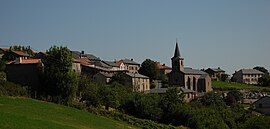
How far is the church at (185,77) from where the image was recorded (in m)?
130

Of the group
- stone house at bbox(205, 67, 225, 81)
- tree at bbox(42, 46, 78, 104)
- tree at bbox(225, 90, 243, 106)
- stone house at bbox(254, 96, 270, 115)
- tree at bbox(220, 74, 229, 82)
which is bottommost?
stone house at bbox(254, 96, 270, 115)

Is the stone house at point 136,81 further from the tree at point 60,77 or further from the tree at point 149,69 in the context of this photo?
the tree at point 60,77

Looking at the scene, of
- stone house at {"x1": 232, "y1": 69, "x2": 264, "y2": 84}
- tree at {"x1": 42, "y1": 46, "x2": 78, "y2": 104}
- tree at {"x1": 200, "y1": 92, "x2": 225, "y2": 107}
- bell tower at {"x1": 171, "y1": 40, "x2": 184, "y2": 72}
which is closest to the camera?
tree at {"x1": 42, "y1": 46, "x2": 78, "y2": 104}

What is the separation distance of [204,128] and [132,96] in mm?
14498

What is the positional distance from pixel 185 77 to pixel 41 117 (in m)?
85.3

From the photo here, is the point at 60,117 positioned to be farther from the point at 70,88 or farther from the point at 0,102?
the point at 70,88

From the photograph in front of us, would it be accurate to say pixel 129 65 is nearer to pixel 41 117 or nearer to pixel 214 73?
pixel 214 73

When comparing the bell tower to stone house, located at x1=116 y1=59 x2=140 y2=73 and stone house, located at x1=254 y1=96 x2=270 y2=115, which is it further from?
stone house, located at x1=254 y1=96 x2=270 y2=115

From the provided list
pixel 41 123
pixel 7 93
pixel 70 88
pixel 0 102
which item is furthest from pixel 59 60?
pixel 41 123

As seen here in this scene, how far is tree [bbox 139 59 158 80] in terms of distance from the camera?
12619 centimetres

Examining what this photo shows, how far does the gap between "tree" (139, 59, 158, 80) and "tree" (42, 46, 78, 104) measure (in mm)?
54547

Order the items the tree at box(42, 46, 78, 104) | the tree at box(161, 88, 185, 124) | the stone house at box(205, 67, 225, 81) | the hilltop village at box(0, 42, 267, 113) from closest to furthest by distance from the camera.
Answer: the tree at box(42, 46, 78, 104), the tree at box(161, 88, 185, 124), the hilltop village at box(0, 42, 267, 113), the stone house at box(205, 67, 225, 81)

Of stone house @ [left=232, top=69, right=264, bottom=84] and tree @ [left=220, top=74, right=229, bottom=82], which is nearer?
tree @ [left=220, top=74, right=229, bottom=82]

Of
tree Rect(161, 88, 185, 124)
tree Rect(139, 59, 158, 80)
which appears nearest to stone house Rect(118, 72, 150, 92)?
tree Rect(139, 59, 158, 80)
